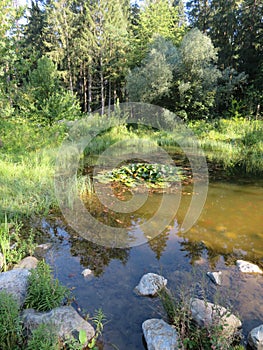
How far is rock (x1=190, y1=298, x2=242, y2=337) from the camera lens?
1760mm

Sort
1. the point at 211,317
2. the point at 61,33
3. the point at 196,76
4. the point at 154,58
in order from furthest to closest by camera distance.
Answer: the point at 61,33 < the point at 196,76 < the point at 154,58 < the point at 211,317

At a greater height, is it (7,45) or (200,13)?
(200,13)

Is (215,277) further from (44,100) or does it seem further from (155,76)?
(155,76)

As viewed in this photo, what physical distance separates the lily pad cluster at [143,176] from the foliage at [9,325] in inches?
156

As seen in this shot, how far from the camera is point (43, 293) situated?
2066 millimetres

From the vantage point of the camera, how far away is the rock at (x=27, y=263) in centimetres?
265

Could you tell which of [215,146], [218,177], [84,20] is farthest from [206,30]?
[218,177]

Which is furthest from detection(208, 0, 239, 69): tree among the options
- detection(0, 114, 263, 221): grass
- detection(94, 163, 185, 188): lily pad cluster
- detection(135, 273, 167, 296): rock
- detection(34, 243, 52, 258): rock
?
detection(135, 273, 167, 296): rock

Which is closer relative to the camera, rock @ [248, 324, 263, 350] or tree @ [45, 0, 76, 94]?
rock @ [248, 324, 263, 350]

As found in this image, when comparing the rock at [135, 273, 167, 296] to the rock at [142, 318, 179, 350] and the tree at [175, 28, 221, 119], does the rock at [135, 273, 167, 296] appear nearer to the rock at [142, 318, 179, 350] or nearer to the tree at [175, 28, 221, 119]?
the rock at [142, 318, 179, 350]

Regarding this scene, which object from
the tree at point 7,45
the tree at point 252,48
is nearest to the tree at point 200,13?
the tree at point 252,48

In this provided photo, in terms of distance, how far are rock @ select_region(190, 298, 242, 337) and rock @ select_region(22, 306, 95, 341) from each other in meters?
0.81

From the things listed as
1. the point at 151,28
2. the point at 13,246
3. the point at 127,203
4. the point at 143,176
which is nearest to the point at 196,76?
the point at 151,28

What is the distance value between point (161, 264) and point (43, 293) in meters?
1.34
